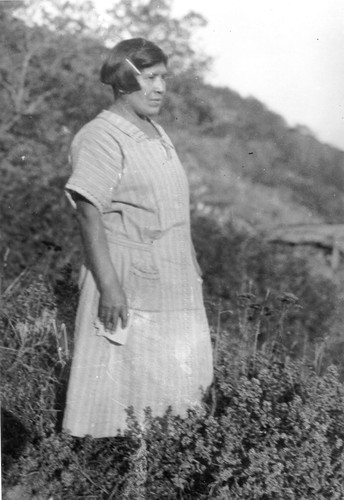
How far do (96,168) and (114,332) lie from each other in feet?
2.30

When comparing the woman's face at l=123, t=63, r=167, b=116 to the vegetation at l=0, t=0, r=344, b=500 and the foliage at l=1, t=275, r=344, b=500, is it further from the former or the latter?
the foliage at l=1, t=275, r=344, b=500

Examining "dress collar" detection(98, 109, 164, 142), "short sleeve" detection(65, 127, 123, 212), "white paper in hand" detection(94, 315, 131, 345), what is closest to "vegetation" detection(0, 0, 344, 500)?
"white paper in hand" detection(94, 315, 131, 345)

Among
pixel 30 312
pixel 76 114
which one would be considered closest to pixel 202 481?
pixel 30 312

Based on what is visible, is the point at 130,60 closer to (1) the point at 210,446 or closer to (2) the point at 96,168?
(2) the point at 96,168

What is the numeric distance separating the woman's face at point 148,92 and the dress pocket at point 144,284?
636 millimetres

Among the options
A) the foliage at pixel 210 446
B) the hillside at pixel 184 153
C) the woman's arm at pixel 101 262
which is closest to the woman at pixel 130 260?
the woman's arm at pixel 101 262

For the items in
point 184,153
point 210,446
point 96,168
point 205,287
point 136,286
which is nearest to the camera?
point 210,446

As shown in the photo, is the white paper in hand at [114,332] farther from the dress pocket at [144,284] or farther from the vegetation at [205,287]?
the vegetation at [205,287]

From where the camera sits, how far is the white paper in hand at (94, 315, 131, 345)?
13.0 feet

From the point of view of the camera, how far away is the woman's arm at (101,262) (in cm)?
388

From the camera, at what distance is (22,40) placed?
7.62 m

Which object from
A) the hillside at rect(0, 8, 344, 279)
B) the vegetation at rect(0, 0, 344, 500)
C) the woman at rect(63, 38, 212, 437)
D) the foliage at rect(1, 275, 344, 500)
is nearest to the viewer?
the foliage at rect(1, 275, 344, 500)

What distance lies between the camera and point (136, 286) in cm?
401

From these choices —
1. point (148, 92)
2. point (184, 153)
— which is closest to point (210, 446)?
point (148, 92)
